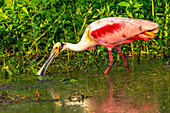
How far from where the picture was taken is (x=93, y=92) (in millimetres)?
7281

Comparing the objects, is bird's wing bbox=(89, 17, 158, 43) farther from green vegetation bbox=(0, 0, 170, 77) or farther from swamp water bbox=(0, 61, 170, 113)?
green vegetation bbox=(0, 0, 170, 77)

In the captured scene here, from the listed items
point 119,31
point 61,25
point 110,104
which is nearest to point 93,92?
point 110,104

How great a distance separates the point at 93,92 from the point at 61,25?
376 cm

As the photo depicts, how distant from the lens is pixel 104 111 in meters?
5.91

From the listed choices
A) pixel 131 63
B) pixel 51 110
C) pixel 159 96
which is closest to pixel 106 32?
pixel 131 63

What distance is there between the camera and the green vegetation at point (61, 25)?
34.7 feet

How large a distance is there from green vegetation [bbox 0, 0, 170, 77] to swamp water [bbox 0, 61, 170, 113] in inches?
45.8

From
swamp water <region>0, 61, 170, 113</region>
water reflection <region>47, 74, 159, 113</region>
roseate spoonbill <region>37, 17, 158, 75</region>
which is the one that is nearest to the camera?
water reflection <region>47, 74, 159, 113</region>

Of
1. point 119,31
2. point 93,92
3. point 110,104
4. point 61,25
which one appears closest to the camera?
point 110,104

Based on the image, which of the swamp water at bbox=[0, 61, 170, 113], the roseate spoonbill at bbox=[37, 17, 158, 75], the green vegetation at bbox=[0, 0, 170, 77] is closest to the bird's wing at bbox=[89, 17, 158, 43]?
the roseate spoonbill at bbox=[37, 17, 158, 75]

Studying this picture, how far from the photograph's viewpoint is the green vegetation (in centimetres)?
1058

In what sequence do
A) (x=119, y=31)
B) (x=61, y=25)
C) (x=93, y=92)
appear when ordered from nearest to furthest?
(x=93, y=92) < (x=119, y=31) < (x=61, y=25)

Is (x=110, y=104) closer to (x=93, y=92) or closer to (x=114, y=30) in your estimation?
(x=93, y=92)

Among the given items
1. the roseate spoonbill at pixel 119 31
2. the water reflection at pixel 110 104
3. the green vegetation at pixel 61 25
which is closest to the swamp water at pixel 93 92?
the water reflection at pixel 110 104
